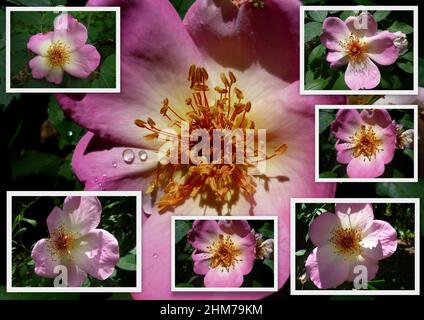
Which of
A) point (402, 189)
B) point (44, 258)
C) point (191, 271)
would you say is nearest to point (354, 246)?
point (402, 189)

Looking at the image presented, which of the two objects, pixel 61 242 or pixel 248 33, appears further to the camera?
pixel 61 242

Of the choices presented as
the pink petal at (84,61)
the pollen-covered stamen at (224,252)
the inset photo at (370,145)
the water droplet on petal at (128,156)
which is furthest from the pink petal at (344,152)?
the pink petal at (84,61)

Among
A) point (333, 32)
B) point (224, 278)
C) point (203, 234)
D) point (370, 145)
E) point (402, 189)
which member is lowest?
point (224, 278)

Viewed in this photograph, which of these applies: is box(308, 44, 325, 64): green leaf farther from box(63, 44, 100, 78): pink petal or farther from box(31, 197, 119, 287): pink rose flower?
box(31, 197, 119, 287): pink rose flower

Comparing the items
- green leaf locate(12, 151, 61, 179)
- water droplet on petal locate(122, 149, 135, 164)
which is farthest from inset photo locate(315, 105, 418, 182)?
green leaf locate(12, 151, 61, 179)

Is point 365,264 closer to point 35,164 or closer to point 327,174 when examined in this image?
point 327,174
